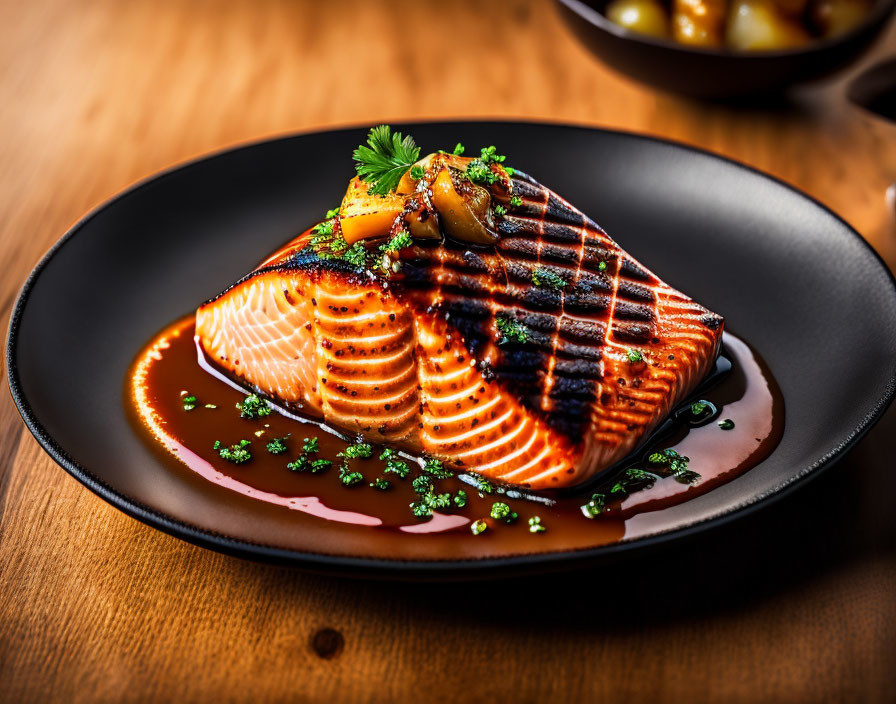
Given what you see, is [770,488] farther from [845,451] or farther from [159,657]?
[159,657]

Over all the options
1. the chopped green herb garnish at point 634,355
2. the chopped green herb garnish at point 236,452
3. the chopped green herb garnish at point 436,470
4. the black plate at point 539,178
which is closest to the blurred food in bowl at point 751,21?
the black plate at point 539,178

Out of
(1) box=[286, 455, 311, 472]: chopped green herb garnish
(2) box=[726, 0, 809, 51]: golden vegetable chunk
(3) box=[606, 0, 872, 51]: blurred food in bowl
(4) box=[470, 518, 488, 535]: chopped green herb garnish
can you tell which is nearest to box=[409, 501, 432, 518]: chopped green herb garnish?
(4) box=[470, 518, 488, 535]: chopped green herb garnish

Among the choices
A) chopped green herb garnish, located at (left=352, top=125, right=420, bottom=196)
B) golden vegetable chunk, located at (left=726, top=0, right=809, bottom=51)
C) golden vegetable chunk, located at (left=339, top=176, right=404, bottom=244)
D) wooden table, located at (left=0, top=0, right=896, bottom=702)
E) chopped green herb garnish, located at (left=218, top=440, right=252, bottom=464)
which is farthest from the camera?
golden vegetable chunk, located at (left=726, top=0, right=809, bottom=51)

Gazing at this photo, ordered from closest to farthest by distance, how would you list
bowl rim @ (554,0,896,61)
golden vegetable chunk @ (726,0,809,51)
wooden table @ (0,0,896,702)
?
wooden table @ (0,0,896,702), bowl rim @ (554,0,896,61), golden vegetable chunk @ (726,0,809,51)

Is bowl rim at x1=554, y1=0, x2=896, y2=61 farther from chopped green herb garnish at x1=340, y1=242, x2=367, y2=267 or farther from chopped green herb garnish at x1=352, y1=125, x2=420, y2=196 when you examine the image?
chopped green herb garnish at x1=340, y1=242, x2=367, y2=267

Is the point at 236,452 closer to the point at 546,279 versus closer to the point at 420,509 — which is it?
the point at 420,509

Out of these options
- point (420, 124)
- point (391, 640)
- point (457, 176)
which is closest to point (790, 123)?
point (420, 124)

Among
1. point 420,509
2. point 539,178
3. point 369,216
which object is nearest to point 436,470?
point 420,509
